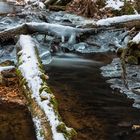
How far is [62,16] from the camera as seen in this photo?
1753 centimetres

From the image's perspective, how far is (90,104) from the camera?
294 inches

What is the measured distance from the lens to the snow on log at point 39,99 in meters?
5.04

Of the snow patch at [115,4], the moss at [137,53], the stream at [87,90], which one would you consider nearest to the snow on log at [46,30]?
the stream at [87,90]

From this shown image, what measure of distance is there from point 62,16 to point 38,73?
35.6 feet

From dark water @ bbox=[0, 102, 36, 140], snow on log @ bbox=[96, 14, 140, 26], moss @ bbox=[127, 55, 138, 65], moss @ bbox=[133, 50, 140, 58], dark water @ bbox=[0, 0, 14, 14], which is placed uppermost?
snow on log @ bbox=[96, 14, 140, 26]

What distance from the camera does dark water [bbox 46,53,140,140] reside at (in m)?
6.22

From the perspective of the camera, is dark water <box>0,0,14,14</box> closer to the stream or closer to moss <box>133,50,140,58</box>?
the stream

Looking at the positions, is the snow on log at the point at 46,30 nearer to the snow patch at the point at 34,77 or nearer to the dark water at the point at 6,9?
the snow patch at the point at 34,77

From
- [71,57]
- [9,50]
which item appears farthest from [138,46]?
[9,50]

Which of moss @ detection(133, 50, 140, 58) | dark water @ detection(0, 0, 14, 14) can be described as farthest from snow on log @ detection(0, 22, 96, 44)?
dark water @ detection(0, 0, 14, 14)

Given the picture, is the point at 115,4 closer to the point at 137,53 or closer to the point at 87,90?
the point at 137,53

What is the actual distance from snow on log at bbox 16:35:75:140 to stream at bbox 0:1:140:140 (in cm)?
45

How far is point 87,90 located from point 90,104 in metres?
0.89

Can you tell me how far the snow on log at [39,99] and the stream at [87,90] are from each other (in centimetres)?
45
